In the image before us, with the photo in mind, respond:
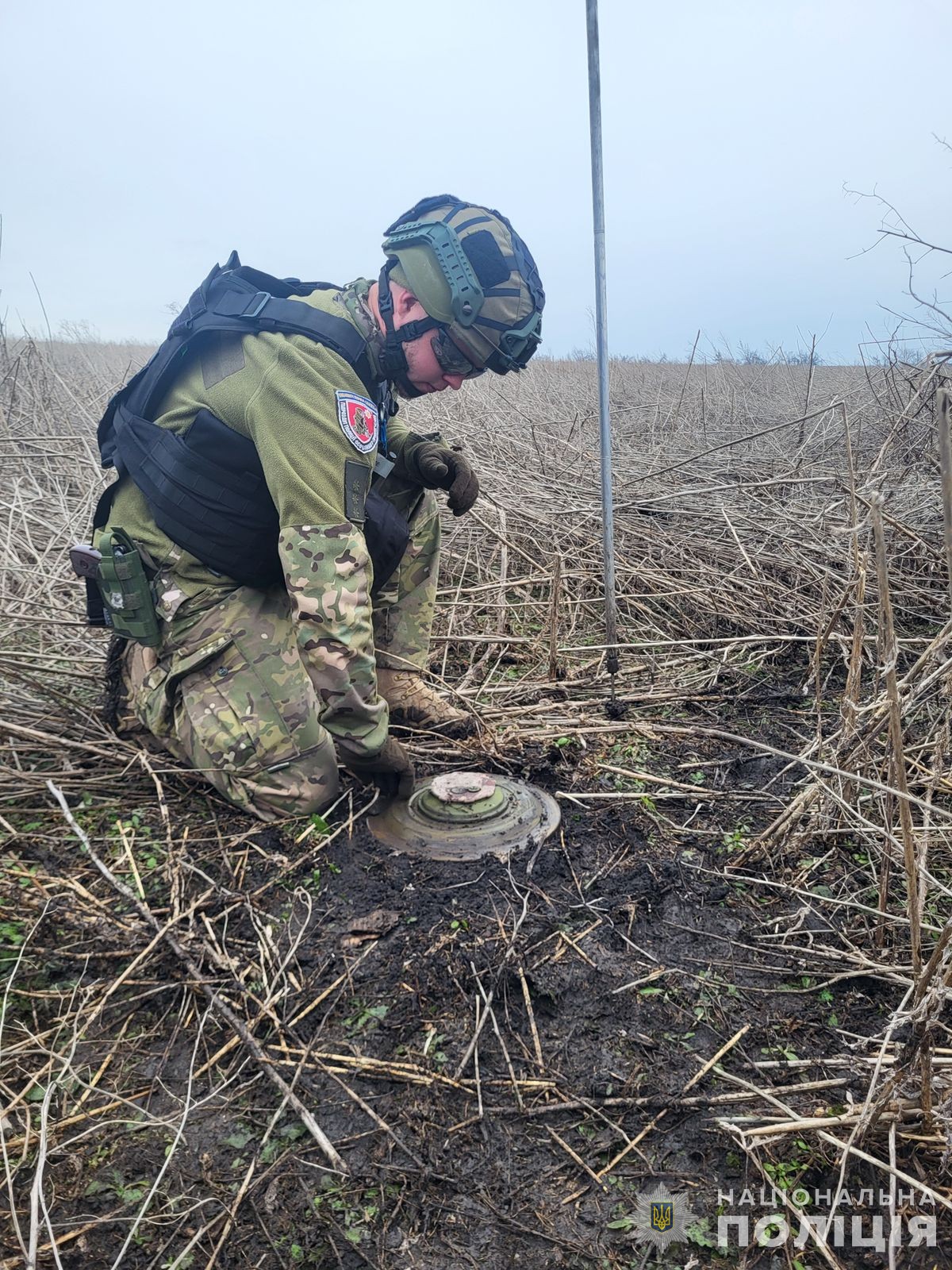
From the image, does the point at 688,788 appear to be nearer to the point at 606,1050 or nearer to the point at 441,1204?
the point at 606,1050

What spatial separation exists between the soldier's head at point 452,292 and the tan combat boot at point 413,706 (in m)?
1.13

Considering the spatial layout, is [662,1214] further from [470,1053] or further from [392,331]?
[392,331]

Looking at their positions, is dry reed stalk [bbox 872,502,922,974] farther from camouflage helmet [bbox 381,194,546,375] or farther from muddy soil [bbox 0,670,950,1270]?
camouflage helmet [bbox 381,194,546,375]

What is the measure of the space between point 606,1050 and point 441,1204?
0.46 meters

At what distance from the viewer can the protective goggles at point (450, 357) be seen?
243 centimetres

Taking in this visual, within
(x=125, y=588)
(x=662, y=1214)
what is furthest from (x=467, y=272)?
(x=662, y=1214)

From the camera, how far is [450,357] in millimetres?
2455

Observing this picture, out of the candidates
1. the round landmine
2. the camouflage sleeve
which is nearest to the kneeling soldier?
the camouflage sleeve

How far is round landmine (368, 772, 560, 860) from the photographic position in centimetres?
229

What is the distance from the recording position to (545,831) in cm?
234

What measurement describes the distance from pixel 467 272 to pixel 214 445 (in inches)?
36.1

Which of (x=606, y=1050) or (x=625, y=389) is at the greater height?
(x=625, y=389)

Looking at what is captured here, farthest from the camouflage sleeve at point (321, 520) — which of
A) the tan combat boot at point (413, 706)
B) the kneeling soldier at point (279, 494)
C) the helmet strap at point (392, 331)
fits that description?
the tan combat boot at point (413, 706)

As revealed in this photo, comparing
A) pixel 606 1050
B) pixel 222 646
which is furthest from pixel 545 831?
pixel 222 646
